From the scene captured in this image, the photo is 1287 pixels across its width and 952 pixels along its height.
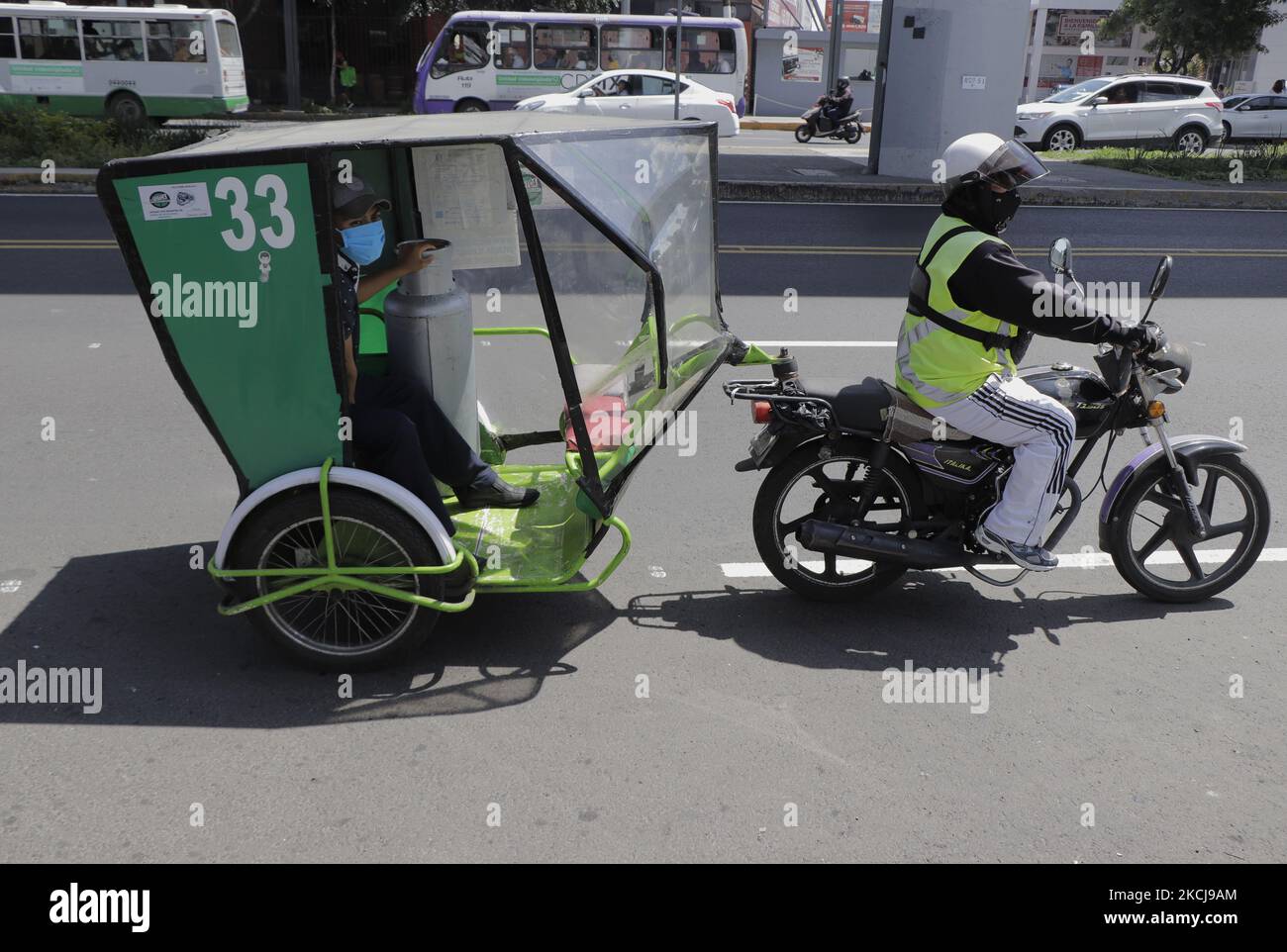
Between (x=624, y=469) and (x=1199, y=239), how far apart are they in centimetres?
1190

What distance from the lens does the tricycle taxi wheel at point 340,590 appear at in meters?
3.78

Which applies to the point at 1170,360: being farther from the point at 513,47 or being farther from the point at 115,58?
the point at 115,58

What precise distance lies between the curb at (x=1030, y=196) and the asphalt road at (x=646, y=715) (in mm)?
11359

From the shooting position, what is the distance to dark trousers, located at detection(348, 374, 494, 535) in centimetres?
390

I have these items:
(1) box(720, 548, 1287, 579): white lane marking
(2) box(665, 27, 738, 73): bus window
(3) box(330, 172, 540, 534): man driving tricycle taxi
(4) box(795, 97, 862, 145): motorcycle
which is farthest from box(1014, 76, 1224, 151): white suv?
(3) box(330, 172, 540, 534): man driving tricycle taxi

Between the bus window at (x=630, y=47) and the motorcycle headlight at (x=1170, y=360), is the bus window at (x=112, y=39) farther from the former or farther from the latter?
the motorcycle headlight at (x=1170, y=360)

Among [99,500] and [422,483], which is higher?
[422,483]

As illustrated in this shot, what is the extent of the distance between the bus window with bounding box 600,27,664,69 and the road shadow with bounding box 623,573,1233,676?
24166 mm

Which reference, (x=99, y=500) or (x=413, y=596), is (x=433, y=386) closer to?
(x=413, y=596)

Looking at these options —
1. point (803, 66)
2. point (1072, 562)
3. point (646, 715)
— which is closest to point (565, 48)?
point (803, 66)

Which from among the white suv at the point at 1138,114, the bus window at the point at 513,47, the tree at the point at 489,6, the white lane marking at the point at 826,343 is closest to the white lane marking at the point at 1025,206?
the white suv at the point at 1138,114

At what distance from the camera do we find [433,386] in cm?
446
